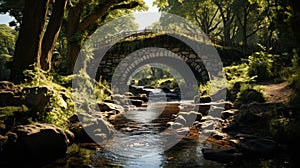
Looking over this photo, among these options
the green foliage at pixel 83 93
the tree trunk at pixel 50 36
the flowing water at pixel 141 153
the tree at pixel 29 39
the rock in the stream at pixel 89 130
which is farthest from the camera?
the green foliage at pixel 83 93

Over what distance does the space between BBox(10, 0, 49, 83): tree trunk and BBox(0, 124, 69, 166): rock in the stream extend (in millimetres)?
4550

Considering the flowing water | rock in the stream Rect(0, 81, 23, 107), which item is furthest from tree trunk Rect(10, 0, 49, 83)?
the flowing water

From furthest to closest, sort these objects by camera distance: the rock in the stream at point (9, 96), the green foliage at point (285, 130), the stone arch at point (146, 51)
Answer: the stone arch at point (146, 51) → the rock in the stream at point (9, 96) → the green foliage at point (285, 130)

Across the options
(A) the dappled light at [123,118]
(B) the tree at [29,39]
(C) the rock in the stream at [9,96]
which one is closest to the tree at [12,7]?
(A) the dappled light at [123,118]

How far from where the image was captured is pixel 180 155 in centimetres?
773

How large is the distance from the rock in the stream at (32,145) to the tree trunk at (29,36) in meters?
4.55

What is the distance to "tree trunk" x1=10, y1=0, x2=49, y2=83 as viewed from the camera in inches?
445

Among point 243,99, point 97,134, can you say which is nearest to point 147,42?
point 243,99

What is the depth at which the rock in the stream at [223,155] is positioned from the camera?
7066 millimetres

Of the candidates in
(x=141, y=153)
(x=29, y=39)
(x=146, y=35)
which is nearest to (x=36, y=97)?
(x=141, y=153)

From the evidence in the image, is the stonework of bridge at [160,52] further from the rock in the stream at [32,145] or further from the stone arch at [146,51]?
the rock in the stream at [32,145]

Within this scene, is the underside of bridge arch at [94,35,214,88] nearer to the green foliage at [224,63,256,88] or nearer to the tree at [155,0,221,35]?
the green foliage at [224,63,256,88]

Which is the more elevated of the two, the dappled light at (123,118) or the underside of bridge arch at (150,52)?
the underside of bridge arch at (150,52)

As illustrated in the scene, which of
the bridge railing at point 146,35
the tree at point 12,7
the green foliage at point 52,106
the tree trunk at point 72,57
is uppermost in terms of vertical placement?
the tree at point 12,7
